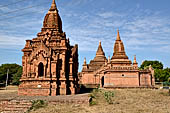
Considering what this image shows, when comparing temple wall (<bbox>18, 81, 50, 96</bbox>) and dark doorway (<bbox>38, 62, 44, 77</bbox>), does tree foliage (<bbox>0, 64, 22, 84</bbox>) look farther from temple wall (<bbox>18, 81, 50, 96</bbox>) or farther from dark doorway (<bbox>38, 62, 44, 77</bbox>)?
temple wall (<bbox>18, 81, 50, 96</bbox>)

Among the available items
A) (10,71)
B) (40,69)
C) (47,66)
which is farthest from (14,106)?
(10,71)

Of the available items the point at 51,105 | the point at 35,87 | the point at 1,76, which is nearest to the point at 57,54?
the point at 35,87

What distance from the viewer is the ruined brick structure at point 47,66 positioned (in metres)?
19.1

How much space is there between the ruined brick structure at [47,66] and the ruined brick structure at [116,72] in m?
10.8

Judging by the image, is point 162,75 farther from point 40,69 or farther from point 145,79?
point 40,69

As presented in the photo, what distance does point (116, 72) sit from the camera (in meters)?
30.0

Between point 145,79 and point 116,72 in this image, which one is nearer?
point 116,72

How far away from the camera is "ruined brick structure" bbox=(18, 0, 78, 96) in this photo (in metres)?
19.1

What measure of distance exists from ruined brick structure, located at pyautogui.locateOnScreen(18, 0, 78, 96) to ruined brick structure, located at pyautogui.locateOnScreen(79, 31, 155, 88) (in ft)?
35.4

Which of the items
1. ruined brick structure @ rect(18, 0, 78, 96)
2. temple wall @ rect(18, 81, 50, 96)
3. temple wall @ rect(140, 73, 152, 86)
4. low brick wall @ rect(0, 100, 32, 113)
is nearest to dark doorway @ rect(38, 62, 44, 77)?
ruined brick structure @ rect(18, 0, 78, 96)

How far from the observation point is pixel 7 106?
1384cm

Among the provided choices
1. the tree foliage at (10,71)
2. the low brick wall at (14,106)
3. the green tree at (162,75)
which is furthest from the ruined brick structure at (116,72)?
the tree foliage at (10,71)

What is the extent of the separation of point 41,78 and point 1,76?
41.2 m

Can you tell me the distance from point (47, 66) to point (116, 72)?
1457 cm
